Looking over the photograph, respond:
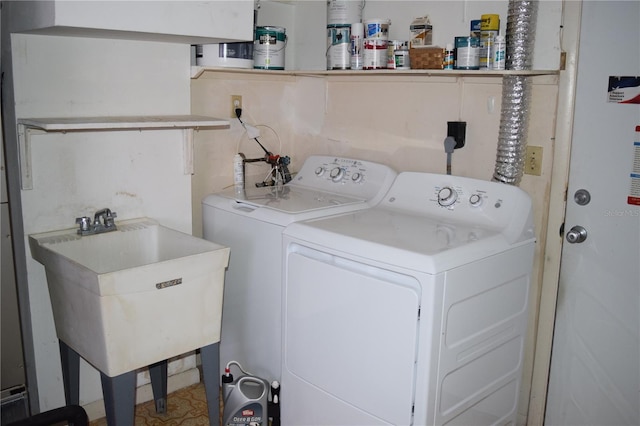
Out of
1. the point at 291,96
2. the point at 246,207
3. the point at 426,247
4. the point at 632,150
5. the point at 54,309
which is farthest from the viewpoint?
the point at 291,96

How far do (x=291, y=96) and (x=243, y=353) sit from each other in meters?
1.37

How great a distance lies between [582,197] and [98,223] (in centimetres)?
186

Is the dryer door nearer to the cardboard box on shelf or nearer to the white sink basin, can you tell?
the white sink basin

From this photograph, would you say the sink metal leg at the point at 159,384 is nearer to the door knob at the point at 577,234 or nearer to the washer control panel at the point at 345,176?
Answer: the washer control panel at the point at 345,176

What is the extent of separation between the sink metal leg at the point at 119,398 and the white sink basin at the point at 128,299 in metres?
0.04

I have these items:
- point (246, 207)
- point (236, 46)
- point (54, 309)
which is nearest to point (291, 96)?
point (236, 46)

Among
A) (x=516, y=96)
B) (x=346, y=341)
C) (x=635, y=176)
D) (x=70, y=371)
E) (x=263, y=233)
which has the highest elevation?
(x=516, y=96)

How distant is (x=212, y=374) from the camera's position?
2.23 metres

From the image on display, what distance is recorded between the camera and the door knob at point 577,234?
2240 millimetres

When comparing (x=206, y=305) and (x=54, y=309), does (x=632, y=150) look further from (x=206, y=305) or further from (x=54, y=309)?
(x=54, y=309)

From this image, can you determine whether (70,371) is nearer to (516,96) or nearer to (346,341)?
(346,341)

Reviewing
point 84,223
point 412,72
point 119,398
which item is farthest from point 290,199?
point 119,398

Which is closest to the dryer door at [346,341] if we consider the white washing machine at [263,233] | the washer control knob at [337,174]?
the white washing machine at [263,233]

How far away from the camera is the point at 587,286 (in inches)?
89.1
